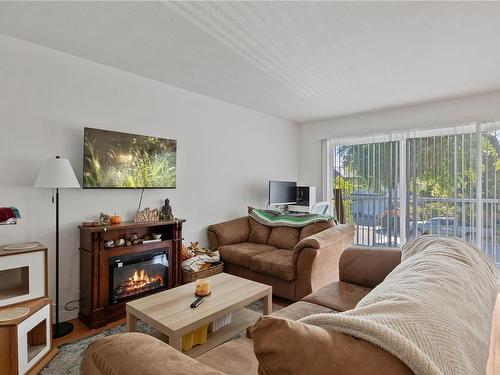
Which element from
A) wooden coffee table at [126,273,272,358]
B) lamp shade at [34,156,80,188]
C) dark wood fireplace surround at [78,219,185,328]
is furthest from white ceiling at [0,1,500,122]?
wooden coffee table at [126,273,272,358]

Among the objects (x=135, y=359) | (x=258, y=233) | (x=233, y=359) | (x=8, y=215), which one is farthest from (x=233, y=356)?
(x=258, y=233)

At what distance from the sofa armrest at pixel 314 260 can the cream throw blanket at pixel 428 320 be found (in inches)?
64.7

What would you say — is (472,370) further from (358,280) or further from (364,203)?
(364,203)

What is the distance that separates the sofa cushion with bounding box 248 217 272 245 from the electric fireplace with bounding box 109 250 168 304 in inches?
53.2

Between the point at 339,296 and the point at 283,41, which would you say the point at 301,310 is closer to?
the point at 339,296

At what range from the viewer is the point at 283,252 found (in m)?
3.40

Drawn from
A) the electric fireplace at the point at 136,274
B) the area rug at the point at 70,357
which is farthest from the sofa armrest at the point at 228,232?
the area rug at the point at 70,357

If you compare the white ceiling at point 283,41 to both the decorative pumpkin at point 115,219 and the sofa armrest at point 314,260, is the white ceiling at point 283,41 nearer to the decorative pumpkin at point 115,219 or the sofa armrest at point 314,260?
the decorative pumpkin at point 115,219

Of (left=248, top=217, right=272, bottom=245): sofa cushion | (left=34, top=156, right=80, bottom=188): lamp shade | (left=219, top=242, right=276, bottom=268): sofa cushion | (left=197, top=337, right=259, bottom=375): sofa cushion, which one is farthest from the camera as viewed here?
(left=248, top=217, right=272, bottom=245): sofa cushion

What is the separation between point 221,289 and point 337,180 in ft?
11.3

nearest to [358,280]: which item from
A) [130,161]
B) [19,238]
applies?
[130,161]

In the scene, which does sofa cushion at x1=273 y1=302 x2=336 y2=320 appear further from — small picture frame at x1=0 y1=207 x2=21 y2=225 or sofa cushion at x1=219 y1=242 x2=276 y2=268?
small picture frame at x1=0 y1=207 x2=21 y2=225

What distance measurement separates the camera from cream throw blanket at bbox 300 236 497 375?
60cm

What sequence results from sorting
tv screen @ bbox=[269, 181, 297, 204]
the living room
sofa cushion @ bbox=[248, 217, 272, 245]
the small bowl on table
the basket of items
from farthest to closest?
tv screen @ bbox=[269, 181, 297, 204], sofa cushion @ bbox=[248, 217, 272, 245], the basket of items, the small bowl on table, the living room
